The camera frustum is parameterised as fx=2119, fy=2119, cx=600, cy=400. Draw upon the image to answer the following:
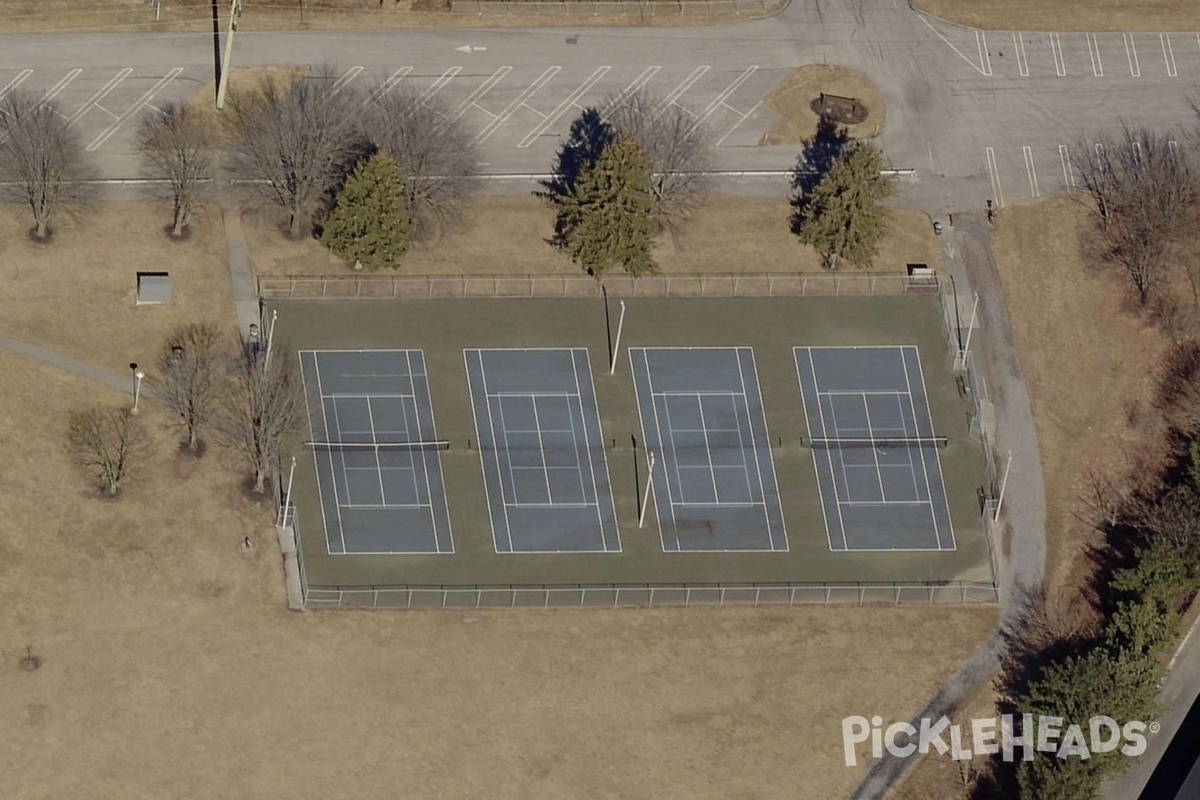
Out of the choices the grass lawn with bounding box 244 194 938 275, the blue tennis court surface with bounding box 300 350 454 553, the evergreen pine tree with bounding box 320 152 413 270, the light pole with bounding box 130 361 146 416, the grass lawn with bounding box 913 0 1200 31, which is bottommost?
the blue tennis court surface with bounding box 300 350 454 553

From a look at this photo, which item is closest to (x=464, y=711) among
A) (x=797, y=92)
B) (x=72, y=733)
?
(x=72, y=733)

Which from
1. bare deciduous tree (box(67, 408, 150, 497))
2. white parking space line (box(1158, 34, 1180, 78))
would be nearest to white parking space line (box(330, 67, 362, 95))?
bare deciduous tree (box(67, 408, 150, 497))

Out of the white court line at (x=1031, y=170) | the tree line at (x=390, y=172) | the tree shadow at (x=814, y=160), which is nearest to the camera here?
the tree line at (x=390, y=172)

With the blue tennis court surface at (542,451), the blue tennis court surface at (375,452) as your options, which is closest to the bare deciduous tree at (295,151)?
the blue tennis court surface at (375,452)

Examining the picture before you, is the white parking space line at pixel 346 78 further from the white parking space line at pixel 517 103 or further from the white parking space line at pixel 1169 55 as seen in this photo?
the white parking space line at pixel 1169 55

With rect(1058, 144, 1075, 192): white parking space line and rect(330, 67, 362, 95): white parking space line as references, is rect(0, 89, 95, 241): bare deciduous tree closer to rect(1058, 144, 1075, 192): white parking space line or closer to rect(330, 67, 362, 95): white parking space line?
rect(330, 67, 362, 95): white parking space line

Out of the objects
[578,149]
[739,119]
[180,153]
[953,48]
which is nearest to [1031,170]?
[953,48]

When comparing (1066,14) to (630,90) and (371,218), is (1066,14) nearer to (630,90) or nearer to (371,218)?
(630,90)
